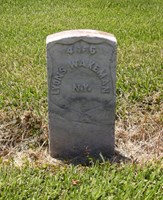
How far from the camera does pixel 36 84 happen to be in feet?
Answer: 17.3

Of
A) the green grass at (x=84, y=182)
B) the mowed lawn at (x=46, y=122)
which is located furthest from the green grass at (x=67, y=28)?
the green grass at (x=84, y=182)

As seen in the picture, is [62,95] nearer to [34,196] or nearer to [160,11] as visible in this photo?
[34,196]

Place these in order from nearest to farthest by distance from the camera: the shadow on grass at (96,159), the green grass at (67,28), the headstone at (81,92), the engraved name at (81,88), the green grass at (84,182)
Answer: the green grass at (84,182), the headstone at (81,92), the engraved name at (81,88), the shadow on grass at (96,159), the green grass at (67,28)

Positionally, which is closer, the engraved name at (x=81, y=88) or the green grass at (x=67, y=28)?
the engraved name at (x=81, y=88)

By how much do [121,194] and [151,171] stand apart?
0.45 metres

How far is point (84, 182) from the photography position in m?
3.46

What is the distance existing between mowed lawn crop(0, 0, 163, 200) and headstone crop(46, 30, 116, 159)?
0.77 feet

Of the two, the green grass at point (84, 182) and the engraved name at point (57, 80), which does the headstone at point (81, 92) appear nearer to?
the engraved name at point (57, 80)

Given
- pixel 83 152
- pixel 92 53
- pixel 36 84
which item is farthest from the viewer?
pixel 36 84

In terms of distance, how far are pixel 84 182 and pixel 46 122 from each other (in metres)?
1.06

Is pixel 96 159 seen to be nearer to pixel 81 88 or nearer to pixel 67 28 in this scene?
pixel 81 88

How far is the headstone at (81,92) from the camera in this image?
3.71m

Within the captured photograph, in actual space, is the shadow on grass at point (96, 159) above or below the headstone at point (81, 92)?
below

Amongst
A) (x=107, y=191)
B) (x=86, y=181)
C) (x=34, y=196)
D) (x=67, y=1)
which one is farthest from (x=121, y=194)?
(x=67, y=1)
